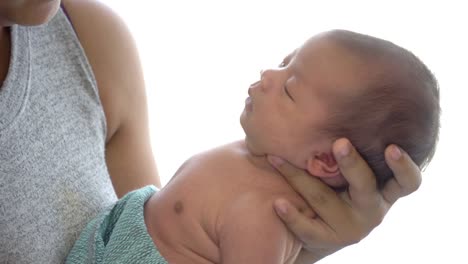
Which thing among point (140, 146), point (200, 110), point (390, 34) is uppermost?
point (390, 34)

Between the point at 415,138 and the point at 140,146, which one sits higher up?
the point at 415,138

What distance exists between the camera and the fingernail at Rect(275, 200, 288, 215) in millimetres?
962

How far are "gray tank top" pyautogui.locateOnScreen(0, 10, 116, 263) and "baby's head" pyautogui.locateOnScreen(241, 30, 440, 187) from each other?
0.82 feet

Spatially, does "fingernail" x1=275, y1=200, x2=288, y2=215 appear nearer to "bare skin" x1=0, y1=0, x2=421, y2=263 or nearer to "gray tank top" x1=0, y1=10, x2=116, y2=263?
"bare skin" x1=0, y1=0, x2=421, y2=263

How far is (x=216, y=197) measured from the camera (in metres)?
1.00

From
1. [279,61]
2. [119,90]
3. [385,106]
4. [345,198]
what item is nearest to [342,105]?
[385,106]

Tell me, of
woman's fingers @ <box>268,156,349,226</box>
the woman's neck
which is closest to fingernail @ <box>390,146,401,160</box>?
woman's fingers @ <box>268,156,349,226</box>

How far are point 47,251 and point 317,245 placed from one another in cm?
37

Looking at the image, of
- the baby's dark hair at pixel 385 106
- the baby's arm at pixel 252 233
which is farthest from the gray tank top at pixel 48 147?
the baby's dark hair at pixel 385 106

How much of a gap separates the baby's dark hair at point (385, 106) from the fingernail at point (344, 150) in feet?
0.09

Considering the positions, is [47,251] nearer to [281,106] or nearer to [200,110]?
[281,106]

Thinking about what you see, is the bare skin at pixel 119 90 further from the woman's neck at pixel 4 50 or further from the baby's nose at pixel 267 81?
the baby's nose at pixel 267 81

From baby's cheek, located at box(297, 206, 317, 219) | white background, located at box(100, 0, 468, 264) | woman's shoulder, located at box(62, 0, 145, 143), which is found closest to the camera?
baby's cheek, located at box(297, 206, 317, 219)

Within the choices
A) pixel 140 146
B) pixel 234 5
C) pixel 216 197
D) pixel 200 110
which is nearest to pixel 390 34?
pixel 234 5
